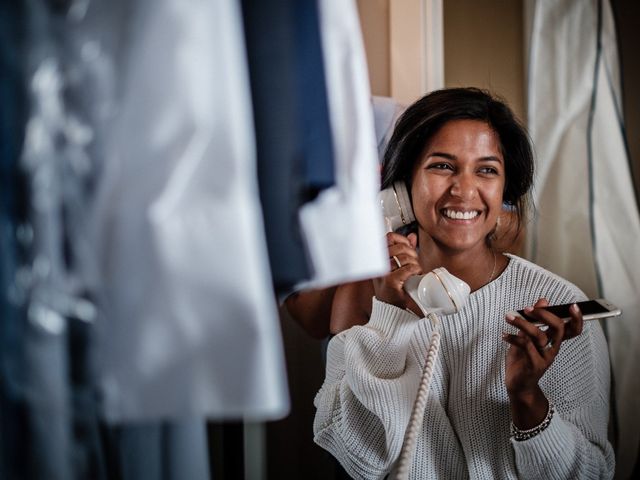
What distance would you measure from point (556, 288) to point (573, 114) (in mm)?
463

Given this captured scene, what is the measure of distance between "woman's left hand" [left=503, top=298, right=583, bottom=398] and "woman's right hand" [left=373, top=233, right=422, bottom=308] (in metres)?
0.17

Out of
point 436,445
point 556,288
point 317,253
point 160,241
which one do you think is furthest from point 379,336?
point 160,241

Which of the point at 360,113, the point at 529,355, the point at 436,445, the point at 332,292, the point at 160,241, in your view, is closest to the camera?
the point at 160,241

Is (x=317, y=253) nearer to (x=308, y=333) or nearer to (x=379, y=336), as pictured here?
(x=379, y=336)

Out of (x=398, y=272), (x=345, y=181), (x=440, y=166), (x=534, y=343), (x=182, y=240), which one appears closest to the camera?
(x=182, y=240)

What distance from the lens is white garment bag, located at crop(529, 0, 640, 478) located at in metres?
1.20

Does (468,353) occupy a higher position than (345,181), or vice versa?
(345,181)

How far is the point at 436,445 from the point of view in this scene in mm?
882

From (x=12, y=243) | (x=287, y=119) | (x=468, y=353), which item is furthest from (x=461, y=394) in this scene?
(x=12, y=243)

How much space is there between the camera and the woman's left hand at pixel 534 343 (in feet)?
2.49

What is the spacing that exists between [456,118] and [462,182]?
0.11m

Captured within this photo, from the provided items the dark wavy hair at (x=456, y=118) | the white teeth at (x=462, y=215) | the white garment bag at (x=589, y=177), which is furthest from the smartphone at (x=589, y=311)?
the white garment bag at (x=589, y=177)

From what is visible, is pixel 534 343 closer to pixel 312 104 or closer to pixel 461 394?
pixel 461 394

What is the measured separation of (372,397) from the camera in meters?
0.85
